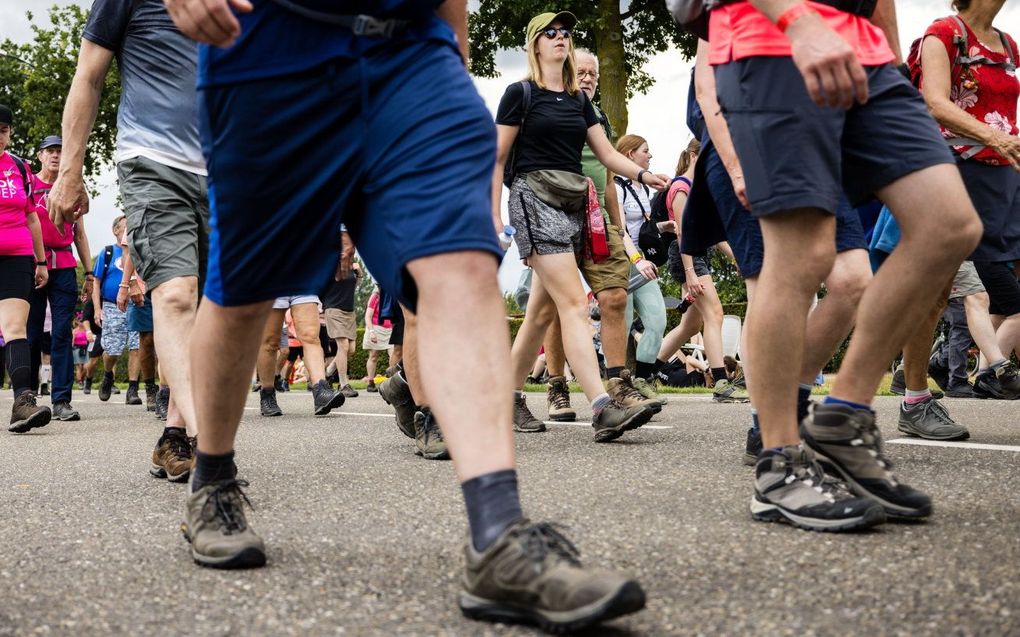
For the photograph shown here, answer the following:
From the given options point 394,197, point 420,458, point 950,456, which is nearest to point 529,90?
point 420,458

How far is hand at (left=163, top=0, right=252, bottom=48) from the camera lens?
6.64 ft

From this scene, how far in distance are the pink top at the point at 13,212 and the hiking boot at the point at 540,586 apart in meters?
6.32

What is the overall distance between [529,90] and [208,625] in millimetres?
4080

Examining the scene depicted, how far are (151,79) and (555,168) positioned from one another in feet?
6.92

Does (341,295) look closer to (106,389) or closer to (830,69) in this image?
(106,389)

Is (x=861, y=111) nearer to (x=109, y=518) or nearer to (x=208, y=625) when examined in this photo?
(x=208, y=625)

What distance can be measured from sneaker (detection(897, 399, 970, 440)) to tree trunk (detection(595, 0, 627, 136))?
12.9 m

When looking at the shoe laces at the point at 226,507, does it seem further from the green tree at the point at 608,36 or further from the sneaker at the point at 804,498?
the green tree at the point at 608,36

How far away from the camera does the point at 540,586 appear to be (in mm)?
1796

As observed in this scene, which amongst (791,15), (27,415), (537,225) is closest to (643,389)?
(537,225)

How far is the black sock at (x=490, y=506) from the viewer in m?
1.91


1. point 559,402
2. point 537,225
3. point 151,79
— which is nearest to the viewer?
point 151,79

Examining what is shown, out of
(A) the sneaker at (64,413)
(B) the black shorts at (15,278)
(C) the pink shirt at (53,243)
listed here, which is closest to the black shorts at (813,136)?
(B) the black shorts at (15,278)

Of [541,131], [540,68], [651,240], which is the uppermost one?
[540,68]
